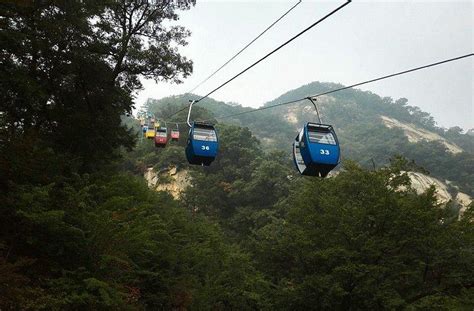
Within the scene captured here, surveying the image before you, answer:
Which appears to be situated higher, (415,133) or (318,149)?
(415,133)

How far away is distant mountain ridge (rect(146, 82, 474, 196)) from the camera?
62.0 meters

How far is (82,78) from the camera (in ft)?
43.7

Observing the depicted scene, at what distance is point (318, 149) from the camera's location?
8016mm

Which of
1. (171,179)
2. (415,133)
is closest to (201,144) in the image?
(171,179)

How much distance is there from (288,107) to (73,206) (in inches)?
5415

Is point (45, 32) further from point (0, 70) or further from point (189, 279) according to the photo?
point (189, 279)

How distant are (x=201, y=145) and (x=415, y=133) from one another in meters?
103

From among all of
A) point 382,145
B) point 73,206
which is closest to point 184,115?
point 73,206

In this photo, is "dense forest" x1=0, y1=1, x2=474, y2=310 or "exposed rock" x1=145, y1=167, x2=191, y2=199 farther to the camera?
"exposed rock" x1=145, y1=167, x2=191, y2=199

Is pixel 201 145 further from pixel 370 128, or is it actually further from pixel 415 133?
pixel 415 133

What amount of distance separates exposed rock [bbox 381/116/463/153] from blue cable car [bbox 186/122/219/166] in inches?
3494

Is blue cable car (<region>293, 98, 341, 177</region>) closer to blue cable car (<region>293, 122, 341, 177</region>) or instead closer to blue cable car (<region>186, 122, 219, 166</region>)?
blue cable car (<region>293, 122, 341, 177</region>)

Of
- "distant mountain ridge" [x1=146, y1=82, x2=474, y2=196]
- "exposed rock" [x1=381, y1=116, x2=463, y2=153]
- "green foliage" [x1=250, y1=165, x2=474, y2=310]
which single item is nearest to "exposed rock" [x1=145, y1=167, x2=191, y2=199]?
"distant mountain ridge" [x1=146, y1=82, x2=474, y2=196]

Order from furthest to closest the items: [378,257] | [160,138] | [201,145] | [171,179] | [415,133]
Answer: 1. [415,133]
2. [171,179]
3. [160,138]
4. [378,257]
5. [201,145]
